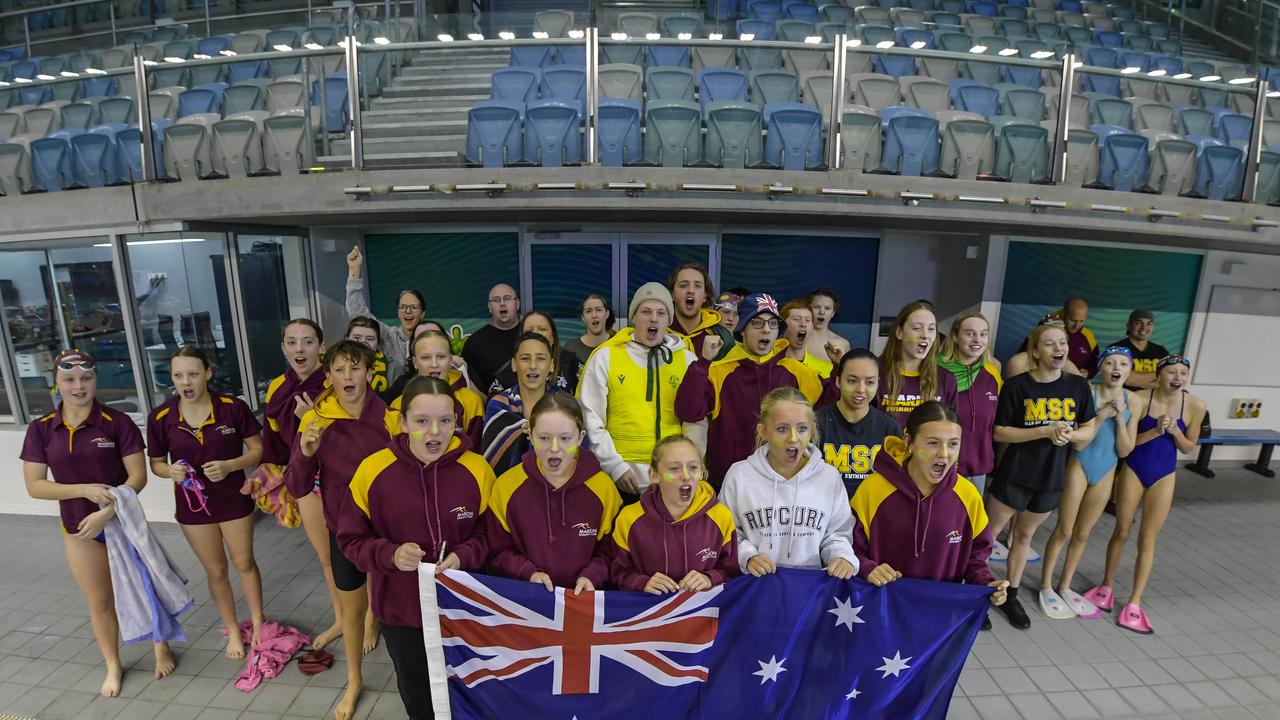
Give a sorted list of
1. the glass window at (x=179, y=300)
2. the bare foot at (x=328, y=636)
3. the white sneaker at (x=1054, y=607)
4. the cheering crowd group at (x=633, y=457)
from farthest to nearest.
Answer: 1. the glass window at (x=179, y=300)
2. the white sneaker at (x=1054, y=607)
3. the bare foot at (x=328, y=636)
4. the cheering crowd group at (x=633, y=457)

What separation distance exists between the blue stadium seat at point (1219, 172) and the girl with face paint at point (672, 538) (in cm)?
678

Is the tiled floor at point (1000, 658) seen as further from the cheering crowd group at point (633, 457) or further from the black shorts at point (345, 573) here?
the black shorts at point (345, 573)

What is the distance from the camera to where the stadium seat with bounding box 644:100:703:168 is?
561cm

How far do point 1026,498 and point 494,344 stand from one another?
3.96 metres

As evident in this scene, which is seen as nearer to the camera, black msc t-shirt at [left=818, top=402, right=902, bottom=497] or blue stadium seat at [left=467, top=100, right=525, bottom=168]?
black msc t-shirt at [left=818, top=402, right=902, bottom=497]

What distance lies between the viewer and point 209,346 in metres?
6.12

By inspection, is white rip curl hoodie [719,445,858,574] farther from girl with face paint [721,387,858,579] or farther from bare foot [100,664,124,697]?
bare foot [100,664,124,697]

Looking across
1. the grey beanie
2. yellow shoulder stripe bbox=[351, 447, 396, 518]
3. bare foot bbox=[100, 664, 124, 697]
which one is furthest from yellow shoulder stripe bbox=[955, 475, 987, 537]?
→ bare foot bbox=[100, 664, 124, 697]

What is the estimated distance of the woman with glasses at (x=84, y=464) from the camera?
130 inches

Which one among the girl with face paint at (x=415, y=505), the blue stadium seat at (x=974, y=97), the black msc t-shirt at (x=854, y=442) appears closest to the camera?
the girl with face paint at (x=415, y=505)

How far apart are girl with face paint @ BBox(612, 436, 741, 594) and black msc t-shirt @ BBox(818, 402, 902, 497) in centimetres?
83

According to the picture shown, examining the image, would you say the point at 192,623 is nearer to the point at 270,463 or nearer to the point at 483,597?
the point at 270,463

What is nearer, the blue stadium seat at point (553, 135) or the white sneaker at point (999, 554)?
the white sneaker at point (999, 554)

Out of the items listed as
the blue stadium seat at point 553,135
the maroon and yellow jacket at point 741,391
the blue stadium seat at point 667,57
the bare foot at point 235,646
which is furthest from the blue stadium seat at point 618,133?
the bare foot at point 235,646
